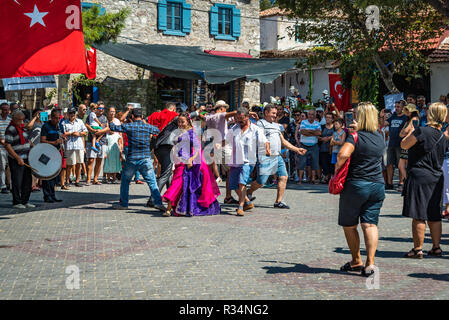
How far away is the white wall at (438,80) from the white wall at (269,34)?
14.8 m

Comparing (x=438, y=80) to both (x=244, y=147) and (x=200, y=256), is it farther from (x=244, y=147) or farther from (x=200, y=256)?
(x=200, y=256)

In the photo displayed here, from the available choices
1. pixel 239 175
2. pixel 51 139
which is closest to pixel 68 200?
pixel 51 139

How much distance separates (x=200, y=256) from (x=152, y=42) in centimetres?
2181

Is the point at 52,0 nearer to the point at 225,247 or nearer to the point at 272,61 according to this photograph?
the point at 225,247

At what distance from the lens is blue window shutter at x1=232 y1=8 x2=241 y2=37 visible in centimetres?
3091

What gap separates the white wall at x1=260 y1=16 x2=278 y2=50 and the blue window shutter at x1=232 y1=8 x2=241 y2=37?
8.94 metres

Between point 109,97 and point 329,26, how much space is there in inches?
422

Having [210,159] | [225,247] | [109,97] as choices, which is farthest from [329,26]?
[225,247]

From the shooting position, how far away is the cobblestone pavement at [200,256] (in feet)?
20.0

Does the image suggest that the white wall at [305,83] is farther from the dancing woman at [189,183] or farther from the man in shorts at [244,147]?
the dancing woman at [189,183]


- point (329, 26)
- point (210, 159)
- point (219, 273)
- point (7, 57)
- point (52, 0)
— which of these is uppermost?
point (329, 26)

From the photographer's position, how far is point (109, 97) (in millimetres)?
27281

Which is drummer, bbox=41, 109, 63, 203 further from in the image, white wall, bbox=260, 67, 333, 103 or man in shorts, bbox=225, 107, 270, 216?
white wall, bbox=260, 67, 333, 103

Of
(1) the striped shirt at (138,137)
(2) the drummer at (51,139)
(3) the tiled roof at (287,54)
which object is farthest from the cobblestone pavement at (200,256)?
(3) the tiled roof at (287,54)
